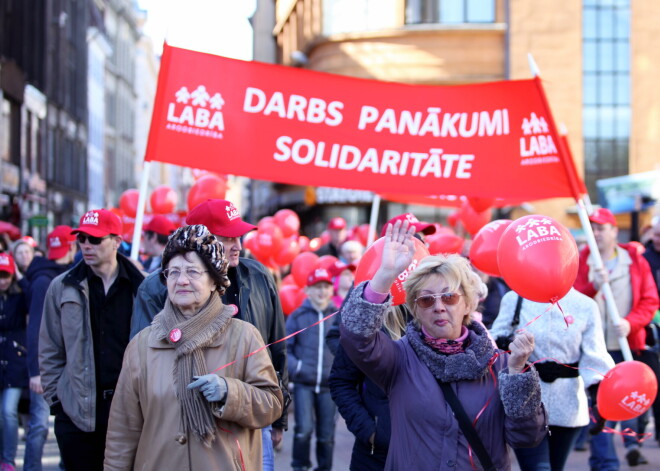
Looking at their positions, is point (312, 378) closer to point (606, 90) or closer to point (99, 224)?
point (99, 224)

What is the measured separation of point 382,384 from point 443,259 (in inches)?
22.4

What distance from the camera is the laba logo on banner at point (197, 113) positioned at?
7914 millimetres

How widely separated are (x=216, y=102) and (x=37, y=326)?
7.24 feet

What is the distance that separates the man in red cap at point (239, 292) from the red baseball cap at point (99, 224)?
2.77 feet

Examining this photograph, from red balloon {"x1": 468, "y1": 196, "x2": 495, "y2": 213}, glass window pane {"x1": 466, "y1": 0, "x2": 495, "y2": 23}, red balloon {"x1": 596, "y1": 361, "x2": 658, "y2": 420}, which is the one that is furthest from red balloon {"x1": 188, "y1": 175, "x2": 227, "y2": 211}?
glass window pane {"x1": 466, "y1": 0, "x2": 495, "y2": 23}

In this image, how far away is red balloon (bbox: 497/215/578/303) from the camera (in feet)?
16.9

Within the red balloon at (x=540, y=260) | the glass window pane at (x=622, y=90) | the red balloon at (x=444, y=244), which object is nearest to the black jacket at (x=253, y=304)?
the red balloon at (x=540, y=260)

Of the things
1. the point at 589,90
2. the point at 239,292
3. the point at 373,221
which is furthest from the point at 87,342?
the point at 589,90

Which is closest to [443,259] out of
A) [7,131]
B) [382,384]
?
[382,384]

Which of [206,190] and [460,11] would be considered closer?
[206,190]

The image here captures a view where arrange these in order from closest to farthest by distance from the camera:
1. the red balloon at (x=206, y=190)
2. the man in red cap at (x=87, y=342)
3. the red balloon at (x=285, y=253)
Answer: the man in red cap at (x=87, y=342) < the red balloon at (x=206, y=190) < the red balloon at (x=285, y=253)

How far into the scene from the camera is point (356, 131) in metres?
8.34

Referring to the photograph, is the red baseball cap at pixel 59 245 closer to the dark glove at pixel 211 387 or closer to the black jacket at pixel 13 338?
the black jacket at pixel 13 338

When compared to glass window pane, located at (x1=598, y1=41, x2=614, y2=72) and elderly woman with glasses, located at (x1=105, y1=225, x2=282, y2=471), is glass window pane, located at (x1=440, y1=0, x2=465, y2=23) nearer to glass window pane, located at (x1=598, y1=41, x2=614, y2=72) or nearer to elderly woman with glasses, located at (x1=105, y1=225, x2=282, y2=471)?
glass window pane, located at (x1=598, y1=41, x2=614, y2=72)
